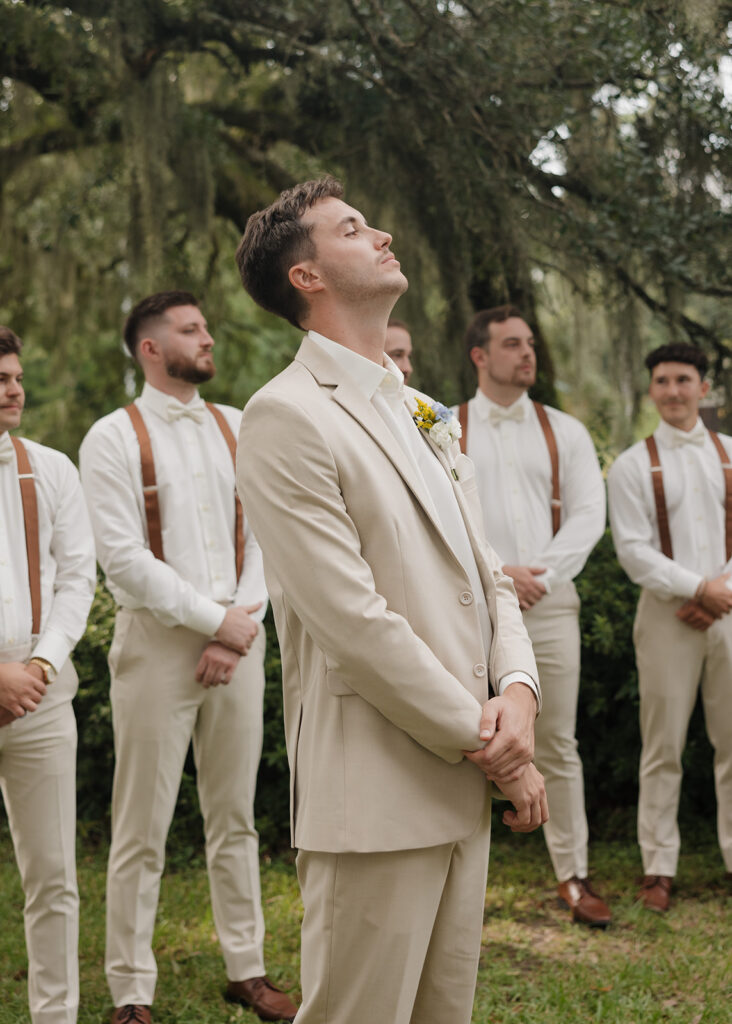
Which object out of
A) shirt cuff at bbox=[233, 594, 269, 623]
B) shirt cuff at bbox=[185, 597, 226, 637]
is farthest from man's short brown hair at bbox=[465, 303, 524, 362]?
shirt cuff at bbox=[185, 597, 226, 637]

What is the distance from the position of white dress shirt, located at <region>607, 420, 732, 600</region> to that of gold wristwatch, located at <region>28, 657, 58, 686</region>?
8.42 feet

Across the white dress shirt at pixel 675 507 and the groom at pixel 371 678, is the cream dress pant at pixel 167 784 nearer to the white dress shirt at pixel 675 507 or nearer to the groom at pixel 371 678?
the groom at pixel 371 678

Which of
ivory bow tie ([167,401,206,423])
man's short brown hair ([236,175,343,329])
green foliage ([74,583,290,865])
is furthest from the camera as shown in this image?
green foliage ([74,583,290,865])

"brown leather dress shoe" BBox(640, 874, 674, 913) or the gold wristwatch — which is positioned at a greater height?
the gold wristwatch

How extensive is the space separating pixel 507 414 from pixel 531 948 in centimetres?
229

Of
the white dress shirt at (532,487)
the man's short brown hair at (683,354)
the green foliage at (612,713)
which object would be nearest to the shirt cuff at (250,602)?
the white dress shirt at (532,487)

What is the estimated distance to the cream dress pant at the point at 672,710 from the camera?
15.7 feet

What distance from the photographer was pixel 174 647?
389 centimetres

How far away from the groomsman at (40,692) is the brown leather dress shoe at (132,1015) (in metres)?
0.26

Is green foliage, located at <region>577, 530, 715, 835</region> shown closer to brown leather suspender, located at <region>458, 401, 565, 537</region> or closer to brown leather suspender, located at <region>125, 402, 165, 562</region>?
brown leather suspender, located at <region>458, 401, 565, 537</region>

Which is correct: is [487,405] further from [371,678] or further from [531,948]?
[371,678]

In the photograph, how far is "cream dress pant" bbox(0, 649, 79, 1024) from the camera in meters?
3.39

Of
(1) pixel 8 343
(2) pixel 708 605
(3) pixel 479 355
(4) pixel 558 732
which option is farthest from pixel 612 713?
(1) pixel 8 343

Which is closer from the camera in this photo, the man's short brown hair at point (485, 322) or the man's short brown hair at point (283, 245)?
the man's short brown hair at point (283, 245)
